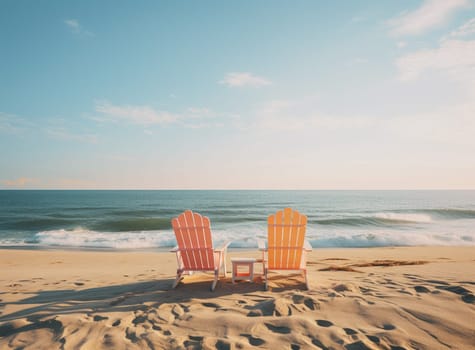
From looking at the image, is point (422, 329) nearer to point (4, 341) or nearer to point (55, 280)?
point (4, 341)

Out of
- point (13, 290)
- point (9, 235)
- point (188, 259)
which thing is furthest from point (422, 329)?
point (9, 235)

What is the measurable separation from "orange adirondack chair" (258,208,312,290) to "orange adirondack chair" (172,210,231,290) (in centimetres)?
85

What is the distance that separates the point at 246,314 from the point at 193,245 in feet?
5.81

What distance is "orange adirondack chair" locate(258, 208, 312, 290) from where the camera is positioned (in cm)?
457

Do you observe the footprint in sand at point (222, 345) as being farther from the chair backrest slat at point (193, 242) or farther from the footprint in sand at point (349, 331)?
the chair backrest slat at point (193, 242)

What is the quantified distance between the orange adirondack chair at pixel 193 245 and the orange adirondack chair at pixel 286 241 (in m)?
0.85

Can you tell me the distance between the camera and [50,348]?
2387 mm

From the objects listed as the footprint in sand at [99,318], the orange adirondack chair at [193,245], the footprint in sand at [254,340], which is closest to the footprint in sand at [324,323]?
the footprint in sand at [254,340]

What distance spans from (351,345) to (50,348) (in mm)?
2492

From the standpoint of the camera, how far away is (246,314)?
119 inches

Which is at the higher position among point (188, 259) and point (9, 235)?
point (188, 259)

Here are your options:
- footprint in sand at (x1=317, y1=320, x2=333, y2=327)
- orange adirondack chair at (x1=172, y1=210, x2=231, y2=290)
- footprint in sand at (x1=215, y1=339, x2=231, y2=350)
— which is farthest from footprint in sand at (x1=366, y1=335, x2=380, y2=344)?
orange adirondack chair at (x1=172, y1=210, x2=231, y2=290)

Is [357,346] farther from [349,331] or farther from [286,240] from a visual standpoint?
[286,240]

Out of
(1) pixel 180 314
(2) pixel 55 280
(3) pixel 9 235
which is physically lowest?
(3) pixel 9 235
